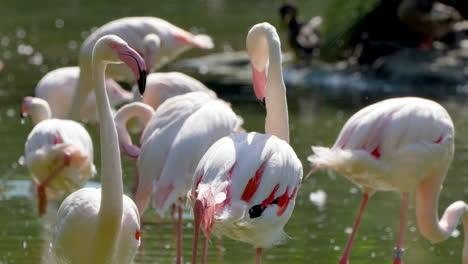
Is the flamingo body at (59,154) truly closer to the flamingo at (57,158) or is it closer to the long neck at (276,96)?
the flamingo at (57,158)

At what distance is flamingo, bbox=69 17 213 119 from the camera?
7.73 meters

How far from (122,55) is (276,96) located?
A: 1197mm

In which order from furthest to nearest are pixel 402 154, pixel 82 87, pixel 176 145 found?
pixel 82 87
pixel 402 154
pixel 176 145

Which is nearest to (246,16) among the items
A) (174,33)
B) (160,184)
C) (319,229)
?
(174,33)

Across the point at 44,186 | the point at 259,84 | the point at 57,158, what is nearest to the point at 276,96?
the point at 259,84

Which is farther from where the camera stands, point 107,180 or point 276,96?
point 276,96

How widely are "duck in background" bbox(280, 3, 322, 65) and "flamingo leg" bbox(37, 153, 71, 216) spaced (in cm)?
759

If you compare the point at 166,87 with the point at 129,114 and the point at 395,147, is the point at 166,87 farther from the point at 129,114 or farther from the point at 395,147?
the point at 395,147

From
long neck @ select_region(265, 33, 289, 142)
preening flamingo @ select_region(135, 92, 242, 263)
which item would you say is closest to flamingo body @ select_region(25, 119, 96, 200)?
preening flamingo @ select_region(135, 92, 242, 263)

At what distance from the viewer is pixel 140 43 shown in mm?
7980

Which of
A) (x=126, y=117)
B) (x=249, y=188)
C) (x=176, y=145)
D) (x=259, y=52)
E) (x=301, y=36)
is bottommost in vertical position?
(x=301, y=36)

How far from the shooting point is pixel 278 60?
526 centimetres

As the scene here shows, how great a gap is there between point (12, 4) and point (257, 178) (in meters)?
19.3

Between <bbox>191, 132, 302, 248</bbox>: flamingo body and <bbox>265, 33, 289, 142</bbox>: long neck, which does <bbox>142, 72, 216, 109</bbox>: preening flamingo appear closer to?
<bbox>265, 33, 289, 142</bbox>: long neck
